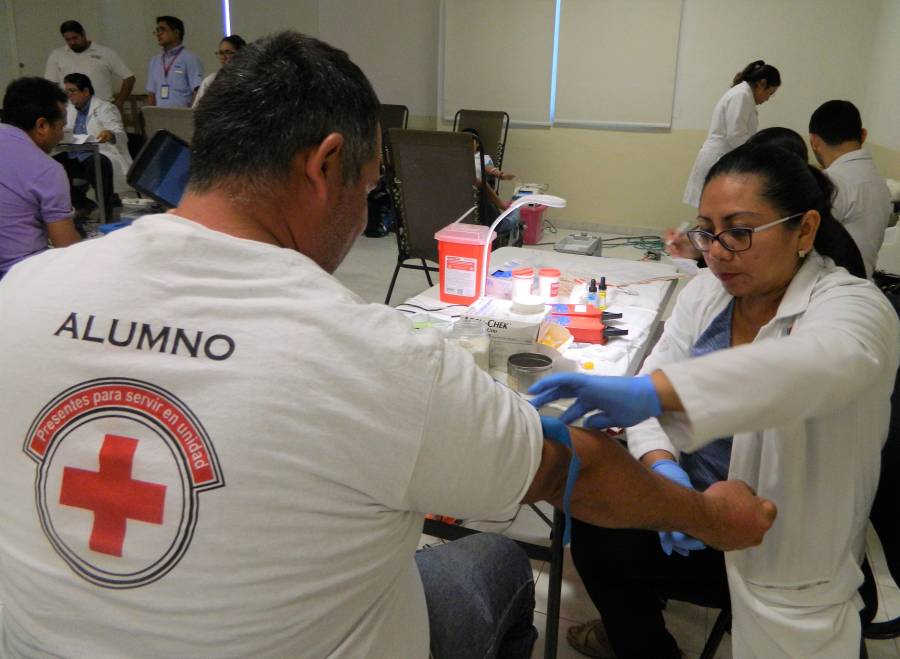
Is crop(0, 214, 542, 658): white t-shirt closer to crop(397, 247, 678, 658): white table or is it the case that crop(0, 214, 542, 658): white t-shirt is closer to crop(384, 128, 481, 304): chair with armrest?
crop(397, 247, 678, 658): white table

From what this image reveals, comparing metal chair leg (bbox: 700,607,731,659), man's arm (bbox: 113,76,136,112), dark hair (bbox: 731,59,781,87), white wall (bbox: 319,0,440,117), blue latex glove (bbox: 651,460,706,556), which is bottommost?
metal chair leg (bbox: 700,607,731,659)

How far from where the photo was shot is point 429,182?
319 cm

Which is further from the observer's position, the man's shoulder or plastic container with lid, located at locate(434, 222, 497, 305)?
the man's shoulder

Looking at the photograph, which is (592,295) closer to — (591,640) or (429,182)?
(591,640)

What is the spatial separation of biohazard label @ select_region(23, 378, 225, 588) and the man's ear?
0.31 meters

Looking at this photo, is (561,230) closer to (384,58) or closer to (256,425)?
(384,58)

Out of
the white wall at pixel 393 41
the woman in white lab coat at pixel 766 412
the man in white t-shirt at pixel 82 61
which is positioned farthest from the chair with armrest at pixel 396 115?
the woman in white lab coat at pixel 766 412

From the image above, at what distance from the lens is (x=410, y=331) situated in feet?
2.33

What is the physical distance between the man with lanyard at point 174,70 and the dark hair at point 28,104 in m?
3.37

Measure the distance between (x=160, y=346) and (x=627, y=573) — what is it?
42.0 inches

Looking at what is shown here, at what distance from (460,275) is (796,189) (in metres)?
0.99

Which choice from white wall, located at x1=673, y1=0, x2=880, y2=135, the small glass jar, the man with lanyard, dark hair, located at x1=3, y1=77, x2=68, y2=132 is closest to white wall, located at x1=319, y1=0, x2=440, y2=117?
Answer: the man with lanyard

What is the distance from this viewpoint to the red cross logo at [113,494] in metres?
0.64

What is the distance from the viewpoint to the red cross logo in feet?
2.11
